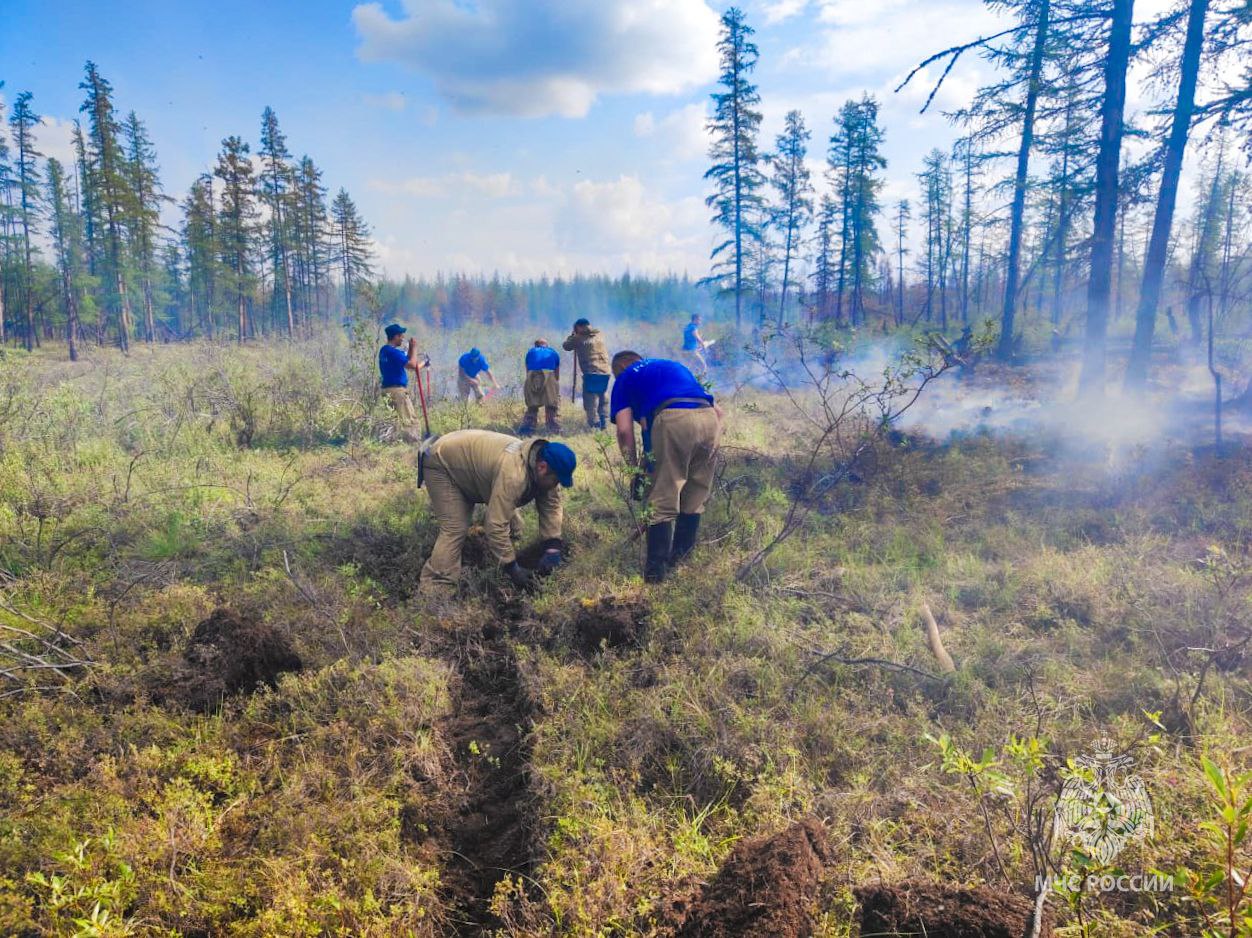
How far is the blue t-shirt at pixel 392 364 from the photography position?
8.44 metres

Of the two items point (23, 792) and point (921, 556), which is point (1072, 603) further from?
point (23, 792)

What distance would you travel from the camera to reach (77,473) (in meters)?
6.46

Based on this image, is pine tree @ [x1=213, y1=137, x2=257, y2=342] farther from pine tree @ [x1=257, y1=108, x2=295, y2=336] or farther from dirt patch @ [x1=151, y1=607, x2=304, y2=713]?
dirt patch @ [x1=151, y1=607, x2=304, y2=713]

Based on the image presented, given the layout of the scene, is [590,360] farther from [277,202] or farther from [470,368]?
[277,202]

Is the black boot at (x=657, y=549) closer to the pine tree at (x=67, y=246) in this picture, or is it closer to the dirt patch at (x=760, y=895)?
the dirt patch at (x=760, y=895)

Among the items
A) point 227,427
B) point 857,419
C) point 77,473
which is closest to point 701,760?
point 857,419

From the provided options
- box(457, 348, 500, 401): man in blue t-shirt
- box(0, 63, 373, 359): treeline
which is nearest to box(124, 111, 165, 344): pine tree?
box(0, 63, 373, 359): treeline

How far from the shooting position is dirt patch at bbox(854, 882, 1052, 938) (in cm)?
188

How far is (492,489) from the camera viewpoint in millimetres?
4695

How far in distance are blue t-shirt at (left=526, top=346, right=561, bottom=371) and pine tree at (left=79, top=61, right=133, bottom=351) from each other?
2553cm

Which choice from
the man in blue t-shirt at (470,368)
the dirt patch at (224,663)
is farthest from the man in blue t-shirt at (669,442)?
the man in blue t-shirt at (470,368)

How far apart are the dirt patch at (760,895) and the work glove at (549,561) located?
2796 mm

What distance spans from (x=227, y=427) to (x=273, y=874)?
7731 mm

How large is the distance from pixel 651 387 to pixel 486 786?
305 centimetres
